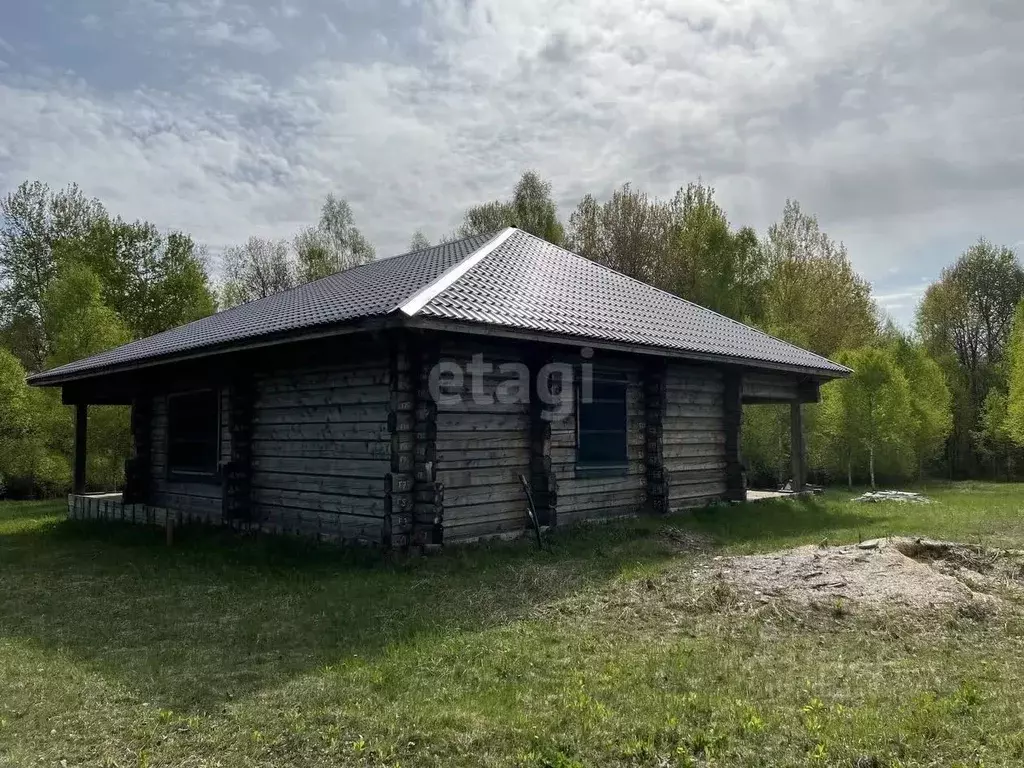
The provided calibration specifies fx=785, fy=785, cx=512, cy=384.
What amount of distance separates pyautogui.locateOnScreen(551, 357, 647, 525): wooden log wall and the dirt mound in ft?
9.32

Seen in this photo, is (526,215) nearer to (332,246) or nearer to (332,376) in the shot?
(332,246)

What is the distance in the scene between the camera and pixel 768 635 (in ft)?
19.7

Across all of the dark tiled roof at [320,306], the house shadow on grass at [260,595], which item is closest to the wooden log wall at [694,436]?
the house shadow on grass at [260,595]

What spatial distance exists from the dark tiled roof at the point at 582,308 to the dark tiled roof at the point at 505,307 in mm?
27

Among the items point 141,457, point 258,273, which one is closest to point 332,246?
point 258,273

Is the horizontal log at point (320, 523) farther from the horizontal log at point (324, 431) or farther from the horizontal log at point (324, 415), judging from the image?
the horizontal log at point (324, 415)

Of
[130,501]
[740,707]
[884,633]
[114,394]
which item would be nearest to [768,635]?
[884,633]

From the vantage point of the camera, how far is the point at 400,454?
9047 mm

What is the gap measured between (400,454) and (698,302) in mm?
22538

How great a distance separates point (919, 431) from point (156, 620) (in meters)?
25.2

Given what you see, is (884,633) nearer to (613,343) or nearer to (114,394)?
(613,343)

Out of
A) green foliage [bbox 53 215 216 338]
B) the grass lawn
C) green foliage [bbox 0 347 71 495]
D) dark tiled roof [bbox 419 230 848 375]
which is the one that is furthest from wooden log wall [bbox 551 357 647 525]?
green foliage [bbox 53 215 216 338]

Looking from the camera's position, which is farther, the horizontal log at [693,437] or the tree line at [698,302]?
the tree line at [698,302]

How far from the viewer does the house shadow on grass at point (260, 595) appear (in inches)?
223
